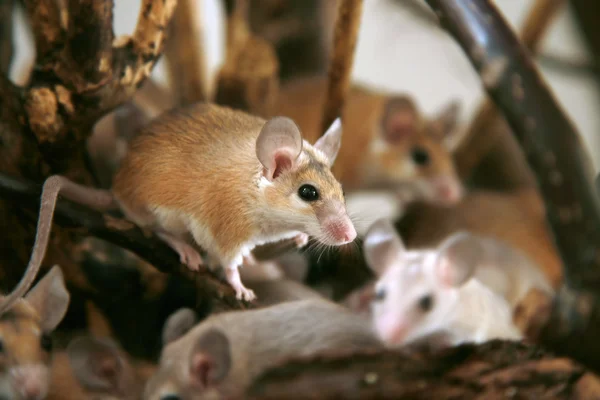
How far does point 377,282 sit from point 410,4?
0.93 m

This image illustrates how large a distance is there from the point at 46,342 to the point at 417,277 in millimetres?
859

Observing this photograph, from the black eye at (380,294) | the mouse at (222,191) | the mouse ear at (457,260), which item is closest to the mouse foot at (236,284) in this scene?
the mouse at (222,191)

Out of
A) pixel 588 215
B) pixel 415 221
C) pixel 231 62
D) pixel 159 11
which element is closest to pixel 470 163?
pixel 415 221

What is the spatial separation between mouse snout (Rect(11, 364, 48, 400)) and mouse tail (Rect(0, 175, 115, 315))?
0.33 feet

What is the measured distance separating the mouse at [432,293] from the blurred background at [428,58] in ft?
1.56

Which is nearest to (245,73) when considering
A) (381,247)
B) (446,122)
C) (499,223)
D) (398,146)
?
(381,247)

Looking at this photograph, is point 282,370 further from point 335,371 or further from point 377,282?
point 377,282

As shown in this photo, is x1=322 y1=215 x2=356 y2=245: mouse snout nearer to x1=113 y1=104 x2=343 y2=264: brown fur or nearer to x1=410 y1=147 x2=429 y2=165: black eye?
x1=113 y1=104 x2=343 y2=264: brown fur

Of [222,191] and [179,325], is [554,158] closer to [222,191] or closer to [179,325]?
[222,191]

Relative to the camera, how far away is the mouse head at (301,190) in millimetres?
1009

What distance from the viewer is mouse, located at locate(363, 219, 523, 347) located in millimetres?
1434

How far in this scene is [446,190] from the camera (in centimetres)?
245

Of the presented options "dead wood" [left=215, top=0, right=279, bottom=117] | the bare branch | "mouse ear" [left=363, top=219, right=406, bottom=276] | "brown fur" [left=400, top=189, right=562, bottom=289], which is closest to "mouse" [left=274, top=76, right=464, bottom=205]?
"brown fur" [left=400, top=189, right=562, bottom=289]

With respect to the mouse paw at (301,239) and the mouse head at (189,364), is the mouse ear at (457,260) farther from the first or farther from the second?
the mouse head at (189,364)
